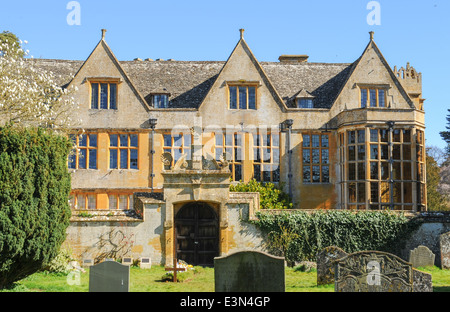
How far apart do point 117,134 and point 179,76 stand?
18.4 ft

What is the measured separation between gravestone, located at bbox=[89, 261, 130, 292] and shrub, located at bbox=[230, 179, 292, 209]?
13.9m

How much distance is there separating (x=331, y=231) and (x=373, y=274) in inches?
329

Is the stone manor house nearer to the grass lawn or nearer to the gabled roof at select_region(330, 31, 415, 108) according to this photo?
the gabled roof at select_region(330, 31, 415, 108)

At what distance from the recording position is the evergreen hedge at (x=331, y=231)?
22422mm

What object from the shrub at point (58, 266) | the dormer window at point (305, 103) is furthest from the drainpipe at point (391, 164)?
→ the shrub at point (58, 266)

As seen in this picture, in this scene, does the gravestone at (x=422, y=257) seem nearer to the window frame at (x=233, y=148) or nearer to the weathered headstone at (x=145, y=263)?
the weathered headstone at (x=145, y=263)

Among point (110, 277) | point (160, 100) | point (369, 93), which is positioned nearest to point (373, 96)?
point (369, 93)

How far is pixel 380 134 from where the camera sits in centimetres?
2864

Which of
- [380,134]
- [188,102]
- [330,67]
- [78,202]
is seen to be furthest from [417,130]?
[78,202]

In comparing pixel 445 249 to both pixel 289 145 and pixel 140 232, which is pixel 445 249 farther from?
pixel 140 232

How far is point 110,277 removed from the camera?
1423 cm

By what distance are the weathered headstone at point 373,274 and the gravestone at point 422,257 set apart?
7220 millimetres
